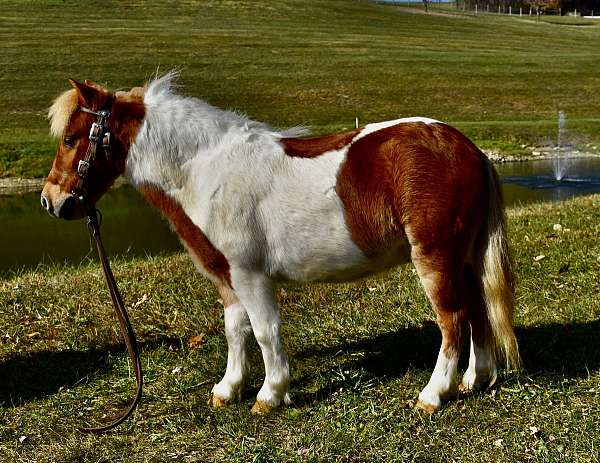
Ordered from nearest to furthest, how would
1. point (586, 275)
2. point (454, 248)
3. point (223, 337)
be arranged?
1. point (454, 248)
2. point (223, 337)
3. point (586, 275)

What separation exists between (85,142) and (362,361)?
2.45m

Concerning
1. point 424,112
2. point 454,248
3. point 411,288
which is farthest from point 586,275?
point 424,112

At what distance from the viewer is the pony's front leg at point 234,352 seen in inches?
185

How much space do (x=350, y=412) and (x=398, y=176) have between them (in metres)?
1.47

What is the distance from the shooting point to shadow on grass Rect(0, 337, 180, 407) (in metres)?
5.38

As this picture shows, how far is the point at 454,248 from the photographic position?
4297 mm

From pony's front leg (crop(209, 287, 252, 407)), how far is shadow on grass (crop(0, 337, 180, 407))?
1.23 metres

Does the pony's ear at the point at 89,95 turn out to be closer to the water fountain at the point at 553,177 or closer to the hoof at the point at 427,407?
the hoof at the point at 427,407

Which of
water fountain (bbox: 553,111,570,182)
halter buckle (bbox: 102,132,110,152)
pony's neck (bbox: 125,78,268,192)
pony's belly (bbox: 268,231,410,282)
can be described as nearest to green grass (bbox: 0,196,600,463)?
pony's belly (bbox: 268,231,410,282)

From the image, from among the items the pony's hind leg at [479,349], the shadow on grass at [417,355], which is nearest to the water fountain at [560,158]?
the shadow on grass at [417,355]

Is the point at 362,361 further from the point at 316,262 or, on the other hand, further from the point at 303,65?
the point at 303,65

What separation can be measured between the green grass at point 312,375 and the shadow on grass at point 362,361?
0.02 metres

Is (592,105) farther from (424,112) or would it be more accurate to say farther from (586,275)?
(586,275)

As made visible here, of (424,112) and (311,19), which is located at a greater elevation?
(311,19)
